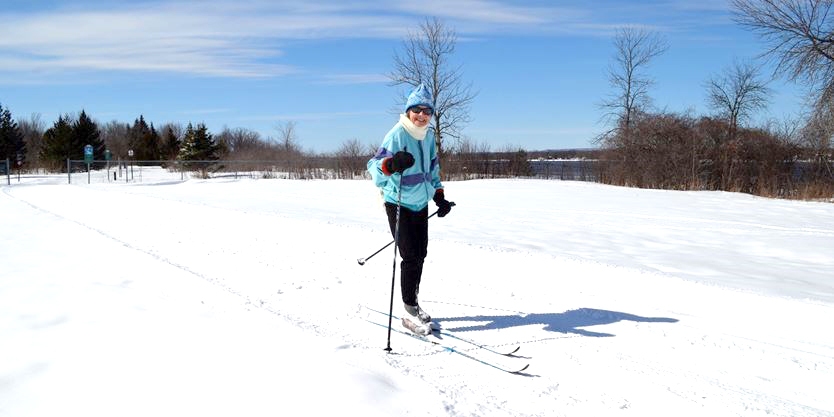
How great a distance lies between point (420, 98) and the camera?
4562 mm

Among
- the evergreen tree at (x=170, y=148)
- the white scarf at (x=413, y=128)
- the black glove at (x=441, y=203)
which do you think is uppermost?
the evergreen tree at (x=170, y=148)

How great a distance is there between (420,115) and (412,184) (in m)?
0.54

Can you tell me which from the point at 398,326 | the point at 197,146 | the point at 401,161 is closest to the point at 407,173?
the point at 401,161

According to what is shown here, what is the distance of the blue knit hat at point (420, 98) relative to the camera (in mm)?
4559

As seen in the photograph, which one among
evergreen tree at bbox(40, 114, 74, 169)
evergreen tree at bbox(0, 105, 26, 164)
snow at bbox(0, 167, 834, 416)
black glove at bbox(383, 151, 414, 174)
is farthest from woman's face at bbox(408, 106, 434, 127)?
evergreen tree at bbox(0, 105, 26, 164)

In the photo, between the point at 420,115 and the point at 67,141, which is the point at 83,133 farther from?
the point at 420,115

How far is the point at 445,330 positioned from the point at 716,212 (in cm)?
1179

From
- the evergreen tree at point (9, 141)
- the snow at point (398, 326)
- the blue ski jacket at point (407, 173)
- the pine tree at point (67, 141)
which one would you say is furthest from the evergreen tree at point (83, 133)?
the blue ski jacket at point (407, 173)

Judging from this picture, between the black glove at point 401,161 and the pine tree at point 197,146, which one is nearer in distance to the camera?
the black glove at point 401,161

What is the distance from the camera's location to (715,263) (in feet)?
24.5

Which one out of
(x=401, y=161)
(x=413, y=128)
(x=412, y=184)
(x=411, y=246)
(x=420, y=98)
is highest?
(x=420, y=98)

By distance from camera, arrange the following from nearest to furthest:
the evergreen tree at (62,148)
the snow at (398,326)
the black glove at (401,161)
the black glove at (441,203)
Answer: the snow at (398,326) → the black glove at (401,161) → the black glove at (441,203) → the evergreen tree at (62,148)

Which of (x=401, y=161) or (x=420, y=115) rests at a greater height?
(x=420, y=115)

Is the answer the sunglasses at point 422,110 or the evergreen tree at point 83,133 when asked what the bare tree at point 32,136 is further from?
the sunglasses at point 422,110
